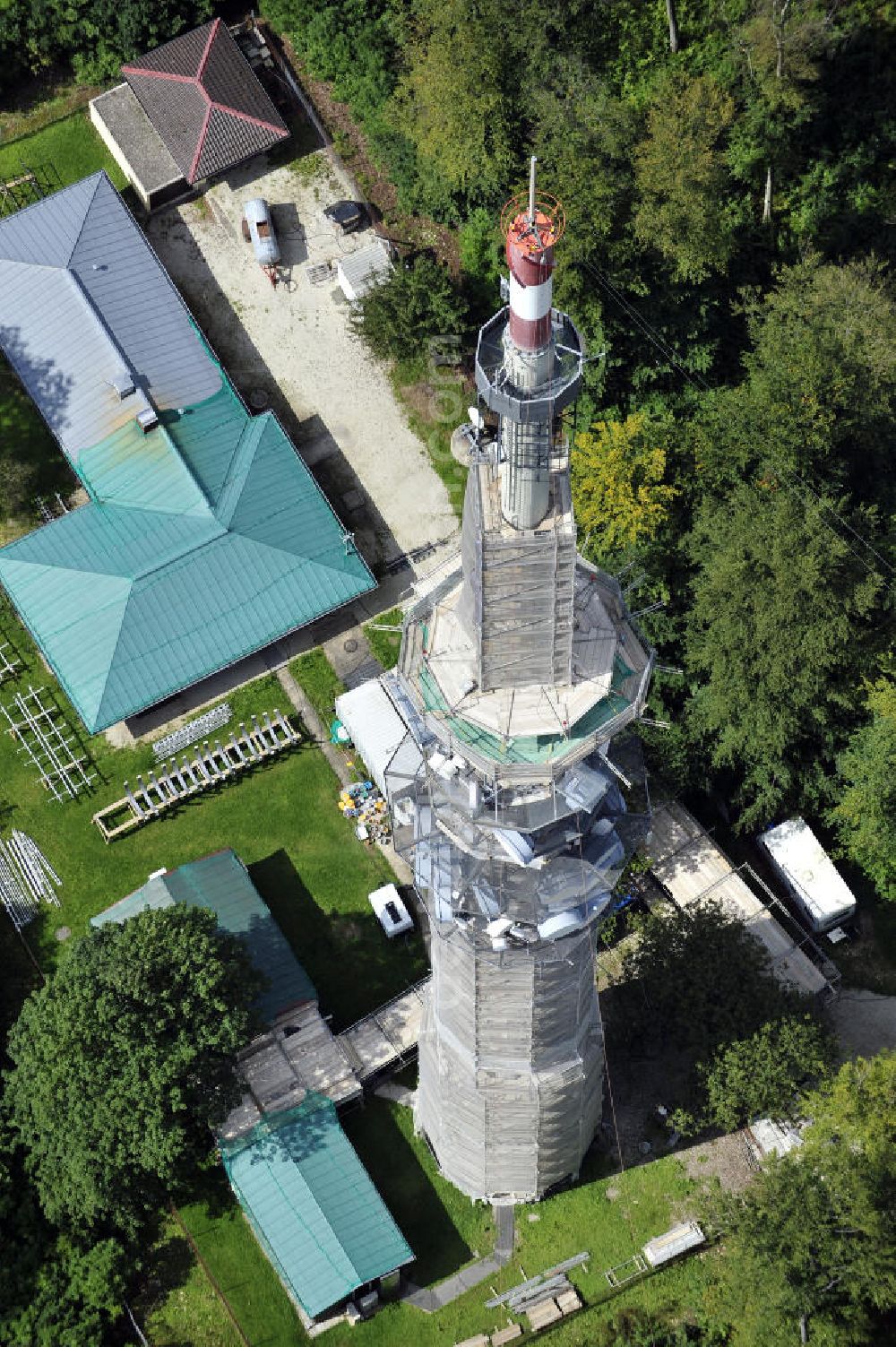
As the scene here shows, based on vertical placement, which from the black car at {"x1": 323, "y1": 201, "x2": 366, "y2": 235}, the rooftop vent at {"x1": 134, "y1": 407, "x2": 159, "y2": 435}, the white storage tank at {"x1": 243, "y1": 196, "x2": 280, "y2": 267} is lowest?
the rooftop vent at {"x1": 134, "y1": 407, "x2": 159, "y2": 435}

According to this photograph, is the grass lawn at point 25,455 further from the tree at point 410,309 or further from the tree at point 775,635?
the tree at point 775,635

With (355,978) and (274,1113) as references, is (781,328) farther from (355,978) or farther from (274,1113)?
(274,1113)

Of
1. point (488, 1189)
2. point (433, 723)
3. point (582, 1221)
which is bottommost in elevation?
point (582, 1221)

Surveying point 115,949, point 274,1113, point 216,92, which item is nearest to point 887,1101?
point 274,1113

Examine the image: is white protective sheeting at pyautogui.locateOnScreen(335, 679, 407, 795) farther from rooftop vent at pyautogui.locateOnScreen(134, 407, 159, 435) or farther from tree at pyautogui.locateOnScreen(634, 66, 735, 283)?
tree at pyautogui.locateOnScreen(634, 66, 735, 283)

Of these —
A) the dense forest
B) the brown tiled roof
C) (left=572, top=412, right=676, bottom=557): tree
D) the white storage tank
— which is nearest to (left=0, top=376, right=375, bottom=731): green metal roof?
the white storage tank

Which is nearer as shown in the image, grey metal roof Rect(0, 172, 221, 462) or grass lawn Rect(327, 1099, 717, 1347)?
grass lawn Rect(327, 1099, 717, 1347)

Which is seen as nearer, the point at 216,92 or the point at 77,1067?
the point at 77,1067
